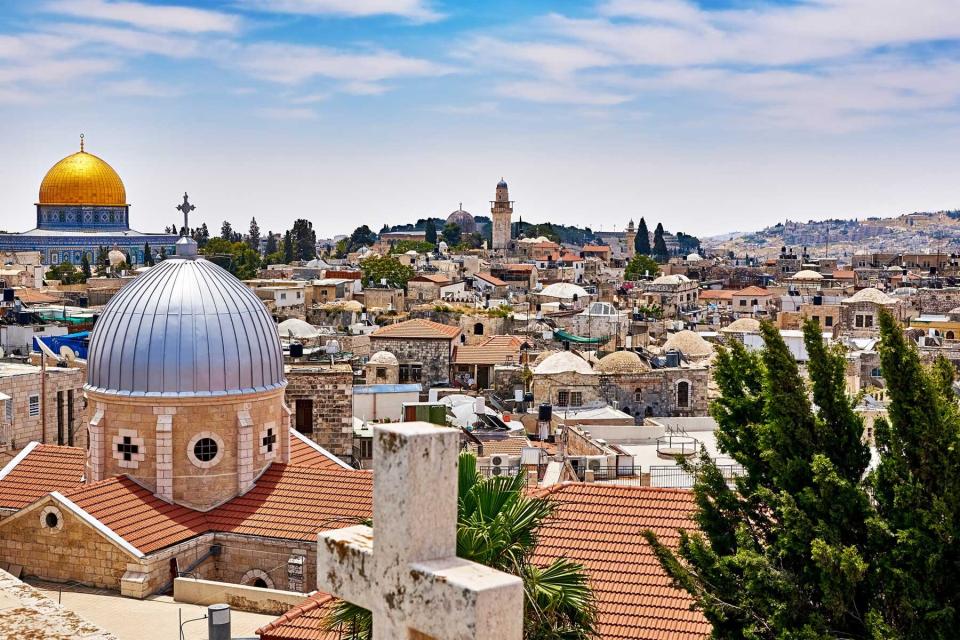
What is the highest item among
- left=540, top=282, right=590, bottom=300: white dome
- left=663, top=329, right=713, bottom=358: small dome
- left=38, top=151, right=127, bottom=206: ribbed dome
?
left=38, top=151, right=127, bottom=206: ribbed dome

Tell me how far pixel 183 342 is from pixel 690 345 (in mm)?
31808

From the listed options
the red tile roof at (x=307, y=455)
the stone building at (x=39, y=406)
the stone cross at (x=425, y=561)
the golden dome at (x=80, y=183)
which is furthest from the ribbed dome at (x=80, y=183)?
the stone cross at (x=425, y=561)

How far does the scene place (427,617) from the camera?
459 cm

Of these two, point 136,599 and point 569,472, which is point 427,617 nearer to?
point 136,599

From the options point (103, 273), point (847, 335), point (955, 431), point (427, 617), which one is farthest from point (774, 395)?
point (103, 273)

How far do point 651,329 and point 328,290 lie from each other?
1875cm

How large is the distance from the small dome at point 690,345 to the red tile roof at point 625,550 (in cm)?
3157

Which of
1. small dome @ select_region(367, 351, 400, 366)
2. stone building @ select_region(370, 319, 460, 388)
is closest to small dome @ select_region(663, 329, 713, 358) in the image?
stone building @ select_region(370, 319, 460, 388)

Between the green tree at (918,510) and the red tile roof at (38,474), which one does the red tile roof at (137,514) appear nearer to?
the red tile roof at (38,474)

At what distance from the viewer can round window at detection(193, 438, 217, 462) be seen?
Result: 16.3 m

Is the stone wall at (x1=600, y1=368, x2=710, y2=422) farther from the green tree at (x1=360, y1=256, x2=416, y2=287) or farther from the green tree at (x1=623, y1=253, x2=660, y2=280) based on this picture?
the green tree at (x1=623, y1=253, x2=660, y2=280)

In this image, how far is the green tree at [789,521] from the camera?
7.49 metres

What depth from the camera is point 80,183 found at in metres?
92.6

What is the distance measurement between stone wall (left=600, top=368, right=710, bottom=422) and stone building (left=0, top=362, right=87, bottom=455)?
50.3ft
